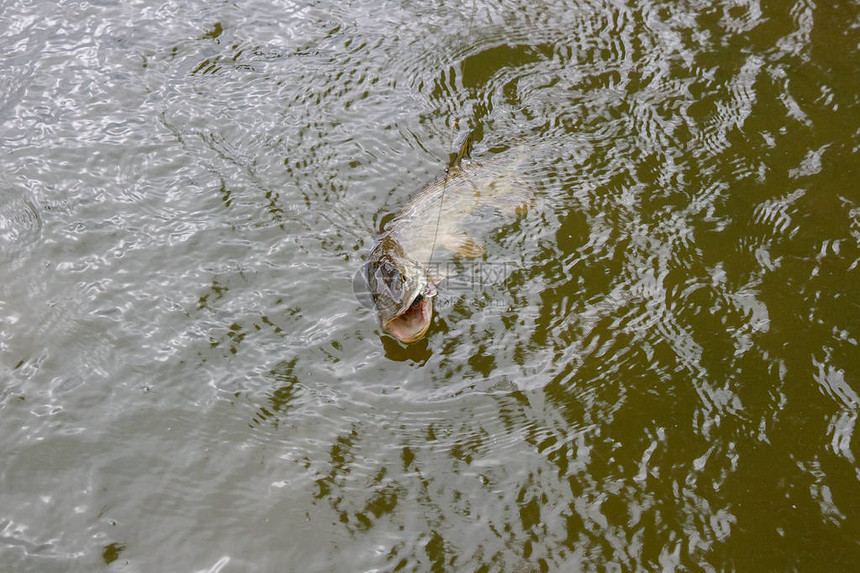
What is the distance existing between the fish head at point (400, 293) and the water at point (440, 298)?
135 mm

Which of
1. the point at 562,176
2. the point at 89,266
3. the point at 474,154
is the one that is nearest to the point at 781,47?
the point at 562,176

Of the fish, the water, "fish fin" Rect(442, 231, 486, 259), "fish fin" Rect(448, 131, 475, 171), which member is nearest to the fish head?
the fish

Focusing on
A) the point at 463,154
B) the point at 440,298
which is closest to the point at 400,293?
the point at 440,298

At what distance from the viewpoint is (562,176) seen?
5.42 metres

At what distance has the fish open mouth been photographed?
4.34 meters

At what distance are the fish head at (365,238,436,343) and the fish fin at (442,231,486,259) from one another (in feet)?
1.17

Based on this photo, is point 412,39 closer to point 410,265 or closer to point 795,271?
point 410,265

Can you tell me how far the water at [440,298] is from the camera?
140 inches

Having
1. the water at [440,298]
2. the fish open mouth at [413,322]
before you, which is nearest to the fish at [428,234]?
the fish open mouth at [413,322]

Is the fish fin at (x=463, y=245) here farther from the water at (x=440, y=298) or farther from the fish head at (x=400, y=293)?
the fish head at (x=400, y=293)

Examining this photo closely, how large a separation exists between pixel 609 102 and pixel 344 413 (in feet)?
12.1

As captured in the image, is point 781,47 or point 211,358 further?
point 781,47

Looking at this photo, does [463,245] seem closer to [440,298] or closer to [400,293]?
[440,298]

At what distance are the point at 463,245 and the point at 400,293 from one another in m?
0.82
